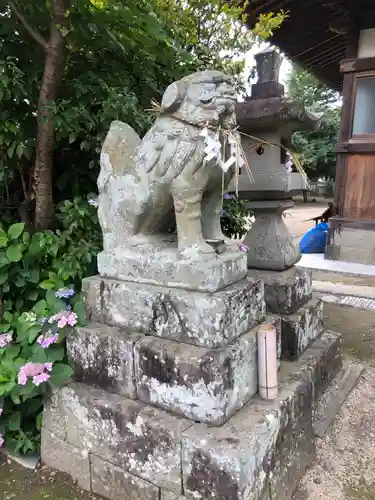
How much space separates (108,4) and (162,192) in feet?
4.58

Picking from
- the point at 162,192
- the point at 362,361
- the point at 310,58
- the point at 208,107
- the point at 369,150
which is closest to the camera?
the point at 208,107

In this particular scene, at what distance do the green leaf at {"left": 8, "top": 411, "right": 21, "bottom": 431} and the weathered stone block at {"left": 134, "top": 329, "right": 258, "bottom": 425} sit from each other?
2.33ft

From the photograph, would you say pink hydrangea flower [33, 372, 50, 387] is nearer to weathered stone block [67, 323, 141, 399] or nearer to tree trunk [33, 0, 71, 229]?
weathered stone block [67, 323, 141, 399]

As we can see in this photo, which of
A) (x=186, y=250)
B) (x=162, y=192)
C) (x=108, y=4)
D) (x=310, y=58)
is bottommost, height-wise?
(x=186, y=250)

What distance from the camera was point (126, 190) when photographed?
1807 millimetres

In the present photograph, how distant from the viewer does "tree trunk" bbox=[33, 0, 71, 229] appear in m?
1.98

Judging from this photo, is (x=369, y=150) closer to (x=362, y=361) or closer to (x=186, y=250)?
(x=362, y=361)

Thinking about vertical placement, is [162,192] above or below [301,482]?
above

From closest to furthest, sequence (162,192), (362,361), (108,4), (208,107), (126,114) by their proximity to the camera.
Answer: (208,107), (162,192), (108,4), (126,114), (362,361)

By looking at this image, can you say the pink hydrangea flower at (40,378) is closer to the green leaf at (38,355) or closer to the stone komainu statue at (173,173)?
the green leaf at (38,355)

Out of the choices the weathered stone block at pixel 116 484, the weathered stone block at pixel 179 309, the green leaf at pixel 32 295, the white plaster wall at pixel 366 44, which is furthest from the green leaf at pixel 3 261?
the white plaster wall at pixel 366 44

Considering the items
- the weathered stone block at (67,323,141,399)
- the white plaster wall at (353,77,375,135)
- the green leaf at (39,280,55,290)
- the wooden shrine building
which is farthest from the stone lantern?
the white plaster wall at (353,77,375,135)

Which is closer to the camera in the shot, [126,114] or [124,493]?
[124,493]

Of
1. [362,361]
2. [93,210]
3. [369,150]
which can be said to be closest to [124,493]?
[93,210]
